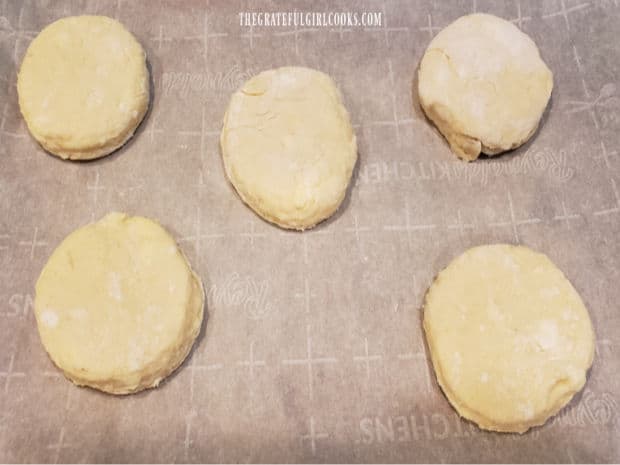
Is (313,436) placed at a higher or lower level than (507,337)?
lower

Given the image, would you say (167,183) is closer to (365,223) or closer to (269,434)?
(365,223)

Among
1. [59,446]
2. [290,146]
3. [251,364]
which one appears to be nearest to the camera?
[59,446]

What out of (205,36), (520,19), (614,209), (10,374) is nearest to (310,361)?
(10,374)

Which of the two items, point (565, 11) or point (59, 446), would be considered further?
point (565, 11)

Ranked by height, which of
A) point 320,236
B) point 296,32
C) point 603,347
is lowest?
point 603,347

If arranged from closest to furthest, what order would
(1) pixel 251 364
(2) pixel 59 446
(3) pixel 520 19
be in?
(2) pixel 59 446 < (1) pixel 251 364 < (3) pixel 520 19

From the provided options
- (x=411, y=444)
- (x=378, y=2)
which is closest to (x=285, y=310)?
(x=411, y=444)

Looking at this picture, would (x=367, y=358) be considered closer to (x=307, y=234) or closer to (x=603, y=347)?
(x=307, y=234)
